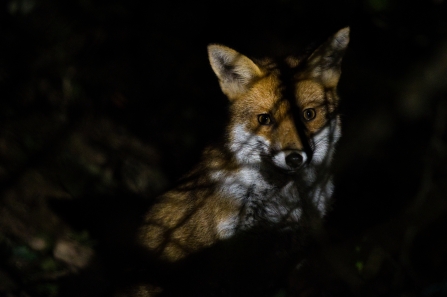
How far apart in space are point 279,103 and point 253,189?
70 centimetres

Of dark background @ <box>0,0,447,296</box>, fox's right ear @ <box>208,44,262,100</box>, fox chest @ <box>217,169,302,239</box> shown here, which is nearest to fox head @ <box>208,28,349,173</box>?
fox's right ear @ <box>208,44,262,100</box>

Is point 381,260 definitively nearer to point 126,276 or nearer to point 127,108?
point 126,276

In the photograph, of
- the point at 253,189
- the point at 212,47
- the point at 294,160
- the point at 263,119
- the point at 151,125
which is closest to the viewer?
the point at 294,160

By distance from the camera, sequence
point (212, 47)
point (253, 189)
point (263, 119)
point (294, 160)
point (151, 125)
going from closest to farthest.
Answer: point (294, 160)
point (212, 47)
point (263, 119)
point (253, 189)
point (151, 125)

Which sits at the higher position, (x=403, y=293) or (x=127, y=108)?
(x=127, y=108)

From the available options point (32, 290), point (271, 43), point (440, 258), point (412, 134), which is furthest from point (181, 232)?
point (271, 43)

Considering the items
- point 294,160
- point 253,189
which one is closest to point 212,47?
point 294,160

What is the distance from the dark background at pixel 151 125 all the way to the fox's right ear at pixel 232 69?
555mm

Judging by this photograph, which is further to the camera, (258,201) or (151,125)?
(151,125)

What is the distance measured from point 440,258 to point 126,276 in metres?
2.39

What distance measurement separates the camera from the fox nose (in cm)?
346

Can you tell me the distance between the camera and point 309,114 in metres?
3.80

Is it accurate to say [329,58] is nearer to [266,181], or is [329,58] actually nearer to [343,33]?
[343,33]

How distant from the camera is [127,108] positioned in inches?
225
